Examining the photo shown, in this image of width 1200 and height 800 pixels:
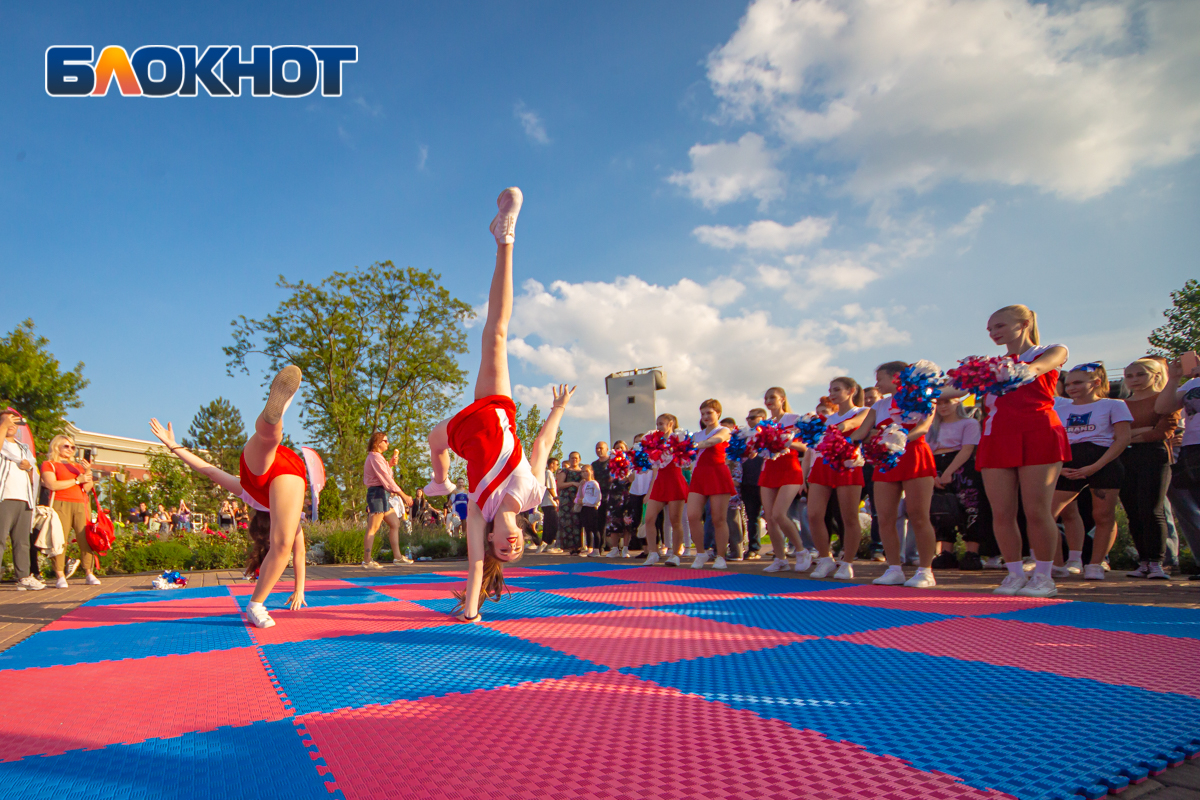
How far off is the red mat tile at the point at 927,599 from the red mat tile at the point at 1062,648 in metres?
0.53

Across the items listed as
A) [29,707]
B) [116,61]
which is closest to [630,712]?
[29,707]

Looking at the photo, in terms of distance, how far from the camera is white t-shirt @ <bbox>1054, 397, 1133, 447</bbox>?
5.83 meters

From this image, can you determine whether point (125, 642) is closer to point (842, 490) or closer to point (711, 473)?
point (711, 473)

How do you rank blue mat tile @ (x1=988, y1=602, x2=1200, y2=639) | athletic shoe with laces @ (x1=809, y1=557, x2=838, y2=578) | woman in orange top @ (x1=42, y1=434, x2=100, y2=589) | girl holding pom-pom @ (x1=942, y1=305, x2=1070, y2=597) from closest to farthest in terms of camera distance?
1. blue mat tile @ (x1=988, y1=602, x2=1200, y2=639)
2. girl holding pom-pom @ (x1=942, y1=305, x2=1070, y2=597)
3. athletic shoe with laces @ (x1=809, y1=557, x2=838, y2=578)
4. woman in orange top @ (x1=42, y1=434, x2=100, y2=589)

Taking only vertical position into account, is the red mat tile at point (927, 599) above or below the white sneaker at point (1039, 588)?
below

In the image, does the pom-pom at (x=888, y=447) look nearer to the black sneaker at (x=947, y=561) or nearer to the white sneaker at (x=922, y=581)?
the white sneaker at (x=922, y=581)

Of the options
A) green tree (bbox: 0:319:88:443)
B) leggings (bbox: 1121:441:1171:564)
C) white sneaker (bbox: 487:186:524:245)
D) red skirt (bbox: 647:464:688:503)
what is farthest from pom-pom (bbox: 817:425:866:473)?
green tree (bbox: 0:319:88:443)

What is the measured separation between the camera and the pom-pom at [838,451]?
19.8 feet

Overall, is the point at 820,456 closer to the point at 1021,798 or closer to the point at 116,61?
the point at 1021,798

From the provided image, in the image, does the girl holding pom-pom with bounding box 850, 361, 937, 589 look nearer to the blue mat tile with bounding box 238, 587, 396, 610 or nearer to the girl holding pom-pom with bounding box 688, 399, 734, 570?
the girl holding pom-pom with bounding box 688, 399, 734, 570

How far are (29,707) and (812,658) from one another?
329 centimetres

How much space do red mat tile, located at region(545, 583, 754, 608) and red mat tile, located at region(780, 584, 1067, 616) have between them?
27.0 inches

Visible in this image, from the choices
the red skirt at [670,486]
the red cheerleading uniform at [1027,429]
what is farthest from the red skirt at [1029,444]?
the red skirt at [670,486]

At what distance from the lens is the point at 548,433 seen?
15.1 ft
